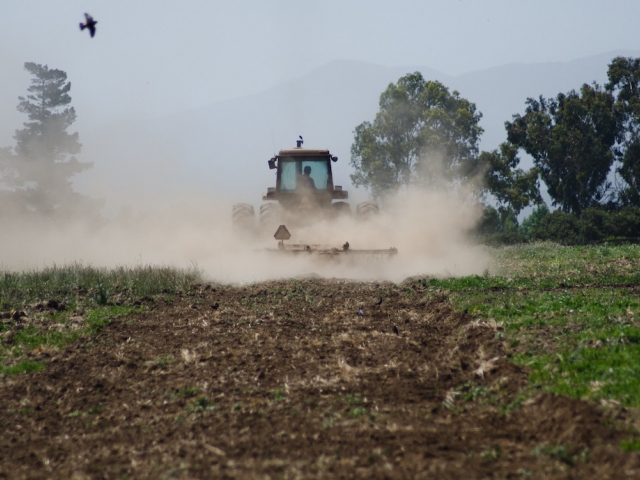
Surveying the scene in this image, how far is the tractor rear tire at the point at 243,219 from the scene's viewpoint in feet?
70.4

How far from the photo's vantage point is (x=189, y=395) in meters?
7.09

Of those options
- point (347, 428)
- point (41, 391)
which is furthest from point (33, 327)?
point (347, 428)

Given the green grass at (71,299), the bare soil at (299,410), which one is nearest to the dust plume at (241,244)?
the green grass at (71,299)

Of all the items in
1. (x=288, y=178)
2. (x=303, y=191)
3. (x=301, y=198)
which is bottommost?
(x=301, y=198)

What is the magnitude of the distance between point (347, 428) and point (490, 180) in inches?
1840

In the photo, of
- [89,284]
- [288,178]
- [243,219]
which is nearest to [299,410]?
[89,284]

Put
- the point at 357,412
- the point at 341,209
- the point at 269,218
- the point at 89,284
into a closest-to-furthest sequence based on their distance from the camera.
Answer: the point at 357,412, the point at 89,284, the point at 269,218, the point at 341,209

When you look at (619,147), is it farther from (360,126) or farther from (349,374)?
(349,374)

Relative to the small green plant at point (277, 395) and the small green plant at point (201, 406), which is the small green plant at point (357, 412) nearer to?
the small green plant at point (277, 395)

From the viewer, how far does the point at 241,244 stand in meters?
21.1

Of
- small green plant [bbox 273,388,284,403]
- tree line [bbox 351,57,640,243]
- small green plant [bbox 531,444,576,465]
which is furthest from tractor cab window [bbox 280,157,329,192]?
tree line [bbox 351,57,640,243]

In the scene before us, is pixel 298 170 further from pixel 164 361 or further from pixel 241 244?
pixel 164 361

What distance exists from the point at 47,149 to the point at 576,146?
35.9 metres

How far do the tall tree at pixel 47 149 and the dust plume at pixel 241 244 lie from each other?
18354mm
